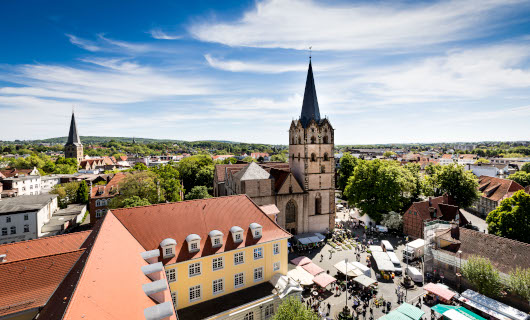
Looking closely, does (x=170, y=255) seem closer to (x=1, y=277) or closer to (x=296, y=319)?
(x=1, y=277)

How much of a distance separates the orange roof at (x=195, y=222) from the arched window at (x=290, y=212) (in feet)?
49.2

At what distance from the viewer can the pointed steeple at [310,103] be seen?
3828 centimetres

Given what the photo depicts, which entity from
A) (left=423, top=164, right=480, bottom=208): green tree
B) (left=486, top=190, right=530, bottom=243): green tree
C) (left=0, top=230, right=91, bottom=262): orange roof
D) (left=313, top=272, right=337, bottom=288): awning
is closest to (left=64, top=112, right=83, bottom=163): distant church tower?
(left=0, top=230, right=91, bottom=262): orange roof

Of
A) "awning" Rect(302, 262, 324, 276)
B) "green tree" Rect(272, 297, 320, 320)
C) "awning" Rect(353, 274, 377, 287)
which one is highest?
"green tree" Rect(272, 297, 320, 320)

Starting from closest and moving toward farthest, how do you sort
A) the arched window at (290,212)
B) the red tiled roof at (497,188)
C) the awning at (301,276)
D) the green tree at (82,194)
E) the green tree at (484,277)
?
the green tree at (484,277)
the awning at (301,276)
the arched window at (290,212)
the red tiled roof at (497,188)
the green tree at (82,194)

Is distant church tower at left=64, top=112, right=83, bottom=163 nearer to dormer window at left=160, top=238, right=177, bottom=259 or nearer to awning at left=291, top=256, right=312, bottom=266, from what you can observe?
dormer window at left=160, top=238, right=177, bottom=259

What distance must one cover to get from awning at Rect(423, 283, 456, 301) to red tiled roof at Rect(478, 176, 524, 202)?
37.6 metres

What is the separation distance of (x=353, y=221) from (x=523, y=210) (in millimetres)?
21813

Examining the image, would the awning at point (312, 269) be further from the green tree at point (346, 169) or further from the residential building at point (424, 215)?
the green tree at point (346, 169)

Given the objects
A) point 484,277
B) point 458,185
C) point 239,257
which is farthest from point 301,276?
point 458,185

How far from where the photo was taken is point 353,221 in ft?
146

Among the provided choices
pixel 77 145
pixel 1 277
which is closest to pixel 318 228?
pixel 1 277

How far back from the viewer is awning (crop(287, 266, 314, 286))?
2255 centimetres

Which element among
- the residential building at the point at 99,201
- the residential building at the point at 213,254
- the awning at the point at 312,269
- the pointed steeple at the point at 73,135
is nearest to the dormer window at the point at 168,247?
the residential building at the point at 213,254
